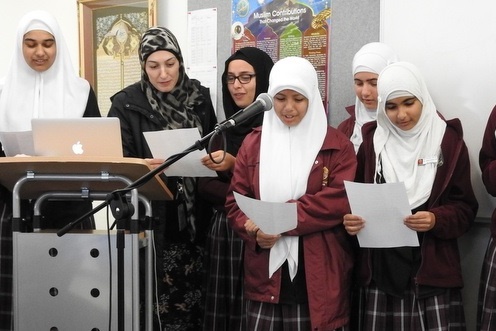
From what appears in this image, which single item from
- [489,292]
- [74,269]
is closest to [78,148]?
[74,269]

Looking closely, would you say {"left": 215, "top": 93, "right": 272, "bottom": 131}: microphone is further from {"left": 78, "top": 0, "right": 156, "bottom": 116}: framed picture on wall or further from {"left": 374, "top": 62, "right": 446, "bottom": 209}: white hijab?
{"left": 78, "top": 0, "right": 156, "bottom": 116}: framed picture on wall

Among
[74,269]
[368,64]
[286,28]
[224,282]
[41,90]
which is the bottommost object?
[224,282]

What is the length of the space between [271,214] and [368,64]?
928 mm

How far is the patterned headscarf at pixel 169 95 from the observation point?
2635 mm

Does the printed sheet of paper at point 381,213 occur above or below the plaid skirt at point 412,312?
above

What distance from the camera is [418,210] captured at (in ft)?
6.89

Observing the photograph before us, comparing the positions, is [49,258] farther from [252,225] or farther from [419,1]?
[419,1]

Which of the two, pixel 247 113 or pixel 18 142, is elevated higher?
pixel 247 113

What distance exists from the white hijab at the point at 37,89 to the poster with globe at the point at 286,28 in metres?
0.97

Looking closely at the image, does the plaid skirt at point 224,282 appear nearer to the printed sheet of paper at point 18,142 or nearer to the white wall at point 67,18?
the printed sheet of paper at point 18,142

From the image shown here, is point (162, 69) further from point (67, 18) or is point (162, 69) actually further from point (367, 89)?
point (67, 18)

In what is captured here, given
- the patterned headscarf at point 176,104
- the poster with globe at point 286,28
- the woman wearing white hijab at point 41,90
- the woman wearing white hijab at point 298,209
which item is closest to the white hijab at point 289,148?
the woman wearing white hijab at point 298,209

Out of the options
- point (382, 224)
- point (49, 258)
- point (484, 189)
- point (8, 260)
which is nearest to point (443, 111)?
point (484, 189)

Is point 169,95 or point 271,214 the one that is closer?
point 271,214
